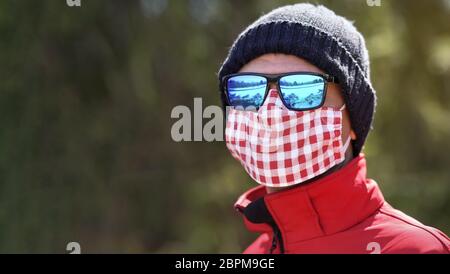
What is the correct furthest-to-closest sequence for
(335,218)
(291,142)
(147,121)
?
(147,121), (291,142), (335,218)

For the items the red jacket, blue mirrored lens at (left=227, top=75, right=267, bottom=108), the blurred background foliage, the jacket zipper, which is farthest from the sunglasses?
the blurred background foliage

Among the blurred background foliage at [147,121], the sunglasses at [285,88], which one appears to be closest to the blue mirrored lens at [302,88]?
the sunglasses at [285,88]

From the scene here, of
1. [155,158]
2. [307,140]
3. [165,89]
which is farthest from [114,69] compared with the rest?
[307,140]

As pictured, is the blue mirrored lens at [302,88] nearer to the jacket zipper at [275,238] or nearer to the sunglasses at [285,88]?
the sunglasses at [285,88]

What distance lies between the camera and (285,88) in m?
2.89

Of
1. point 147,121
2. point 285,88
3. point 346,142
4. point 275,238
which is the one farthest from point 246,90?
point 147,121

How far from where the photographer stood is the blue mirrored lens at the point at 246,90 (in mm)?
2924

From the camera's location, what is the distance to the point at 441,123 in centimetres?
773

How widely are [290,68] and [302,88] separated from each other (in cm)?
9

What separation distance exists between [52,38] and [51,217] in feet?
5.36

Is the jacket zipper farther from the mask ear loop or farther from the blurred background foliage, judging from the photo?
the blurred background foliage

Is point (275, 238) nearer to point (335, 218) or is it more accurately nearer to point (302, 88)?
point (335, 218)

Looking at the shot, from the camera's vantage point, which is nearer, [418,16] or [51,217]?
[51,217]
